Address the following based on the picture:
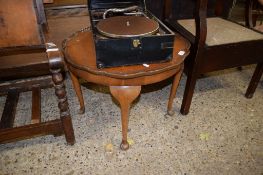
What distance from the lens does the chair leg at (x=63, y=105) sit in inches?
43.4

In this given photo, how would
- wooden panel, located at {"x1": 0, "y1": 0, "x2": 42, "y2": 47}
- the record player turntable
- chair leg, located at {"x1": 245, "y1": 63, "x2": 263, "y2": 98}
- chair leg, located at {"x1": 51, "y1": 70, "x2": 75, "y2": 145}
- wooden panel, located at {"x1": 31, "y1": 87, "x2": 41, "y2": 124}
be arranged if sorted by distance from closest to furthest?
the record player turntable, chair leg, located at {"x1": 51, "y1": 70, "x2": 75, "y2": 145}, wooden panel, located at {"x1": 0, "y1": 0, "x2": 42, "y2": 47}, wooden panel, located at {"x1": 31, "y1": 87, "x2": 41, "y2": 124}, chair leg, located at {"x1": 245, "y1": 63, "x2": 263, "y2": 98}

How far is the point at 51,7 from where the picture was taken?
169cm

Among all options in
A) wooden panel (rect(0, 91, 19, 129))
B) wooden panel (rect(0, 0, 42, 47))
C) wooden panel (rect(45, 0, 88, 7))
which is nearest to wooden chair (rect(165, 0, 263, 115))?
wooden panel (rect(45, 0, 88, 7))

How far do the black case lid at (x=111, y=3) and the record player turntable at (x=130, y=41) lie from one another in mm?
126

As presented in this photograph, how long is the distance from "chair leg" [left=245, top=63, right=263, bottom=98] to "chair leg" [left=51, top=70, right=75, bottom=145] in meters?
1.44

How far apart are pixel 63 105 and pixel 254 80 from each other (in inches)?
58.6

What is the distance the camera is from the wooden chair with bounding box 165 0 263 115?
1306mm

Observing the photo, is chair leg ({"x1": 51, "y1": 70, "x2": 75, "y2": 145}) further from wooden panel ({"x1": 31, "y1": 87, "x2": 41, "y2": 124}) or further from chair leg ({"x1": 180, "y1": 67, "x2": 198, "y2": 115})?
chair leg ({"x1": 180, "y1": 67, "x2": 198, "y2": 115})

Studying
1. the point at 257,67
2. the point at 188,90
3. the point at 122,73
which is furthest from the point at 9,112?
the point at 257,67

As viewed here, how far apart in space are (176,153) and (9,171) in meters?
0.98

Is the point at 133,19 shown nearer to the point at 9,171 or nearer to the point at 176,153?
the point at 176,153

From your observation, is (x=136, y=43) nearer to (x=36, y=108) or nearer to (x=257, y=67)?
(x=36, y=108)

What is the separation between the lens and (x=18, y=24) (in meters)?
1.28

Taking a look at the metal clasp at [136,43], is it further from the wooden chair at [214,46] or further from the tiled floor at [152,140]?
the tiled floor at [152,140]
